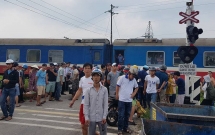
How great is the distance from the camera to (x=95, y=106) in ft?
17.5

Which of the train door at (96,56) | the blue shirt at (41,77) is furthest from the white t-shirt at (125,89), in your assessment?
the train door at (96,56)

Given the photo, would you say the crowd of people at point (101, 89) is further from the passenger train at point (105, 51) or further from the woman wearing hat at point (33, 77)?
the passenger train at point (105, 51)

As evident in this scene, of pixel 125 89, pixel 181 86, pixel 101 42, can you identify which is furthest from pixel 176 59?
pixel 125 89

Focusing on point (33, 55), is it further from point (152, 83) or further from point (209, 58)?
point (152, 83)

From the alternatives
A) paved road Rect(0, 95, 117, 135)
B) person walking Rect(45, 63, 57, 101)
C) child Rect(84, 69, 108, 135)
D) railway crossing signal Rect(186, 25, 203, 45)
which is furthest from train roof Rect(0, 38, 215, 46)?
child Rect(84, 69, 108, 135)

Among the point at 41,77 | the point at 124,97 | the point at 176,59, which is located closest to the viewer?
the point at 124,97

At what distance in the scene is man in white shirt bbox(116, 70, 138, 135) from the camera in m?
7.39

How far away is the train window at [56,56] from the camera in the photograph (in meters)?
20.4

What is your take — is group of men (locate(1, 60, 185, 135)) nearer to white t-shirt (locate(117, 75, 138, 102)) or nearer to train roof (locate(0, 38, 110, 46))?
white t-shirt (locate(117, 75, 138, 102))

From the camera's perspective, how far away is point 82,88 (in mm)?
6277

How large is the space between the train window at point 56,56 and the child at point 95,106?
15.4 meters

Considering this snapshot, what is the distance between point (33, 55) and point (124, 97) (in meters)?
15.1

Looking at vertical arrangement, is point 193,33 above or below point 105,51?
below

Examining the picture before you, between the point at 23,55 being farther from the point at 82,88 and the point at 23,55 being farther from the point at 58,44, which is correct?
the point at 82,88
